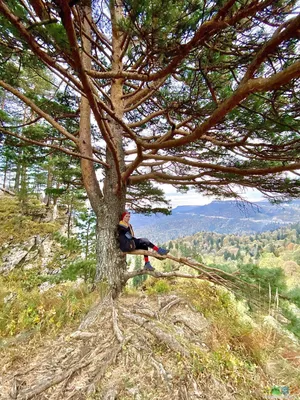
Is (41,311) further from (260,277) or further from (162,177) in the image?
(260,277)

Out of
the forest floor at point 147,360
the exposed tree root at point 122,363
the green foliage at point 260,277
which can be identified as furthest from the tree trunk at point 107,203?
the green foliage at point 260,277

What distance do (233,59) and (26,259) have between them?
38.5 feet

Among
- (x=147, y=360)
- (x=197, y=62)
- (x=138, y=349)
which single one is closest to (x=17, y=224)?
(x=138, y=349)

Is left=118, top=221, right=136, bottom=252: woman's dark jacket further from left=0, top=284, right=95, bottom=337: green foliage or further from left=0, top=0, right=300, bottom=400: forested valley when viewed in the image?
left=0, top=284, right=95, bottom=337: green foliage

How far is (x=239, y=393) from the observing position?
6.24 ft

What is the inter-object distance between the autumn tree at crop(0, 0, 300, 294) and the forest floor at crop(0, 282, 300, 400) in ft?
4.67

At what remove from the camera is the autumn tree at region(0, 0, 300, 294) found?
1.73m

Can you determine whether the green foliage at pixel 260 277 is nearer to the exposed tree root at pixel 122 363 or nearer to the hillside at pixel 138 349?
the hillside at pixel 138 349

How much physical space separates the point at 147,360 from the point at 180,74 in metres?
3.49

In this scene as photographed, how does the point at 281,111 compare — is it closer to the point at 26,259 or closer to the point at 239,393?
the point at 239,393

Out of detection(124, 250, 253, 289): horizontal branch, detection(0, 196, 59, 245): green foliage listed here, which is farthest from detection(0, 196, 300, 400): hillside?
detection(0, 196, 59, 245): green foliage

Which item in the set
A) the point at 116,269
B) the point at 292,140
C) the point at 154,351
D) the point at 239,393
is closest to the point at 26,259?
the point at 116,269

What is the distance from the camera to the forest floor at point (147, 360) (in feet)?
5.98

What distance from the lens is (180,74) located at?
2.85 metres
